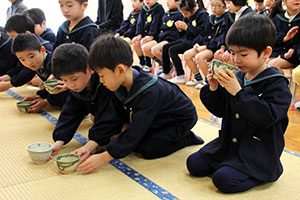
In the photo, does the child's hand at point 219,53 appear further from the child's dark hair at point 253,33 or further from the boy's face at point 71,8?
the child's dark hair at point 253,33

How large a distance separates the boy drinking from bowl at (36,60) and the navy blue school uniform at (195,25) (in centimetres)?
188

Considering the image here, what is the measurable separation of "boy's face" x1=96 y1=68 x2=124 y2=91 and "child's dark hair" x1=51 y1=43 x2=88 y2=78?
10.4 inches

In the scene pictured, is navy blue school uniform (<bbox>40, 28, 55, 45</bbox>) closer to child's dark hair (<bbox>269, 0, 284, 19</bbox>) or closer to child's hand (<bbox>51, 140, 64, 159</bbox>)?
child's hand (<bbox>51, 140, 64, 159</bbox>)

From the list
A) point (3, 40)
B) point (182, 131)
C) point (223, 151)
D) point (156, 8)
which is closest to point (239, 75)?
point (223, 151)

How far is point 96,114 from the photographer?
1882 millimetres

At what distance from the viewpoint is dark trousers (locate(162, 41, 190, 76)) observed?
4.02 metres

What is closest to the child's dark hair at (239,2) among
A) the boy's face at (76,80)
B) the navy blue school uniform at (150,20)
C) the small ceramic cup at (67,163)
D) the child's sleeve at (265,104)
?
the navy blue school uniform at (150,20)

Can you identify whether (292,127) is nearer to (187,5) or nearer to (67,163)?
(67,163)

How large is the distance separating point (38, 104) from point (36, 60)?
1.17ft

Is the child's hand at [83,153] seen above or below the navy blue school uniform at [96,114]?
below

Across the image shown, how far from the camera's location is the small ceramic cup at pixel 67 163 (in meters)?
1.55

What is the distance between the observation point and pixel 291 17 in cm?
290

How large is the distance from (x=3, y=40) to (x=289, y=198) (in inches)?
122

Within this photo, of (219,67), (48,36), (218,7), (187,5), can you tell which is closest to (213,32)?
(218,7)
